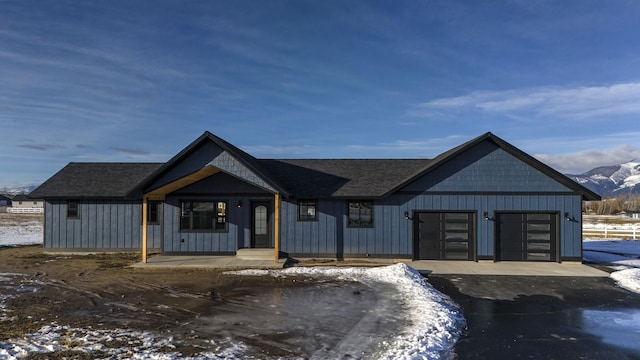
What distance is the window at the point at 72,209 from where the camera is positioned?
18.4 m

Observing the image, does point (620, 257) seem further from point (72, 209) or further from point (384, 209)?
point (72, 209)

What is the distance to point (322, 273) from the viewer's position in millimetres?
13711

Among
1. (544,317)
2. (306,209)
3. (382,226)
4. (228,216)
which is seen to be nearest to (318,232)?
(306,209)

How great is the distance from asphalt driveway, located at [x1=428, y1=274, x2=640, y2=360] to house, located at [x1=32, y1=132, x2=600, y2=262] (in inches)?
127

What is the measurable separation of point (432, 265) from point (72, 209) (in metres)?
16.4

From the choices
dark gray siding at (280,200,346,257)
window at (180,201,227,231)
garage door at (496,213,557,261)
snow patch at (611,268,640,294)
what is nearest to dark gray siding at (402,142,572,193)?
garage door at (496,213,557,261)

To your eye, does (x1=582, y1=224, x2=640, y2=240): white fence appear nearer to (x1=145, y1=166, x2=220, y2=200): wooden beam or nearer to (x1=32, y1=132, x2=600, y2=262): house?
(x1=32, y1=132, x2=600, y2=262): house

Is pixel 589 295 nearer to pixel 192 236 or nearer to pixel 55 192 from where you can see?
pixel 192 236

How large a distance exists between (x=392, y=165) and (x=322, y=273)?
26.2ft

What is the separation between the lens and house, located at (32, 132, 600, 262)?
52.2 ft

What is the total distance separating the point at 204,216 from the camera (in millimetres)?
17141

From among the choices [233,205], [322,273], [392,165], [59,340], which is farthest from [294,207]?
[59,340]

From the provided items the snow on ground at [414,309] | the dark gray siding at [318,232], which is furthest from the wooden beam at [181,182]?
the snow on ground at [414,309]

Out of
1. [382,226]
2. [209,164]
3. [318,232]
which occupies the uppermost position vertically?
[209,164]
